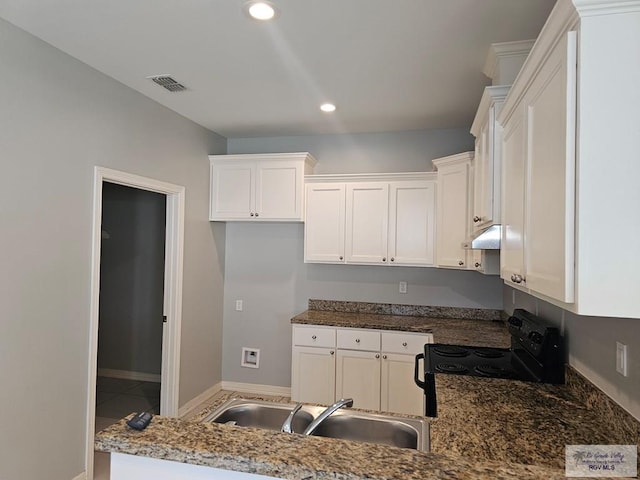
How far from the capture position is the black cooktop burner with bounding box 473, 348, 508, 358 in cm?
251

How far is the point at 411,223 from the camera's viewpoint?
369 cm

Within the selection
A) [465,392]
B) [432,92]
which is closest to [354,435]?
[465,392]

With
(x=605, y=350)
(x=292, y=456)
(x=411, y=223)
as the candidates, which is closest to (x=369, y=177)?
(x=411, y=223)

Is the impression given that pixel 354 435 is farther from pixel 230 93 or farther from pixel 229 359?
pixel 229 359

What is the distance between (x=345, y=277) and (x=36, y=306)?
105 inches

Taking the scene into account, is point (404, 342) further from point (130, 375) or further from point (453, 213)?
point (130, 375)

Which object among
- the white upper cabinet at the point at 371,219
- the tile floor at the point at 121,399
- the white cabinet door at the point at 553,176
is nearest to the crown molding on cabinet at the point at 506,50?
the white cabinet door at the point at 553,176

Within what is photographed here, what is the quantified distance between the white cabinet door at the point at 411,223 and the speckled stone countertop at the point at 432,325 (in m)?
0.56

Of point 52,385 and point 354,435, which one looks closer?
point 354,435

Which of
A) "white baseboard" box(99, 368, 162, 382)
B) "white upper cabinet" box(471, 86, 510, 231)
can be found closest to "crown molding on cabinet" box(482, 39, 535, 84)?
"white upper cabinet" box(471, 86, 510, 231)

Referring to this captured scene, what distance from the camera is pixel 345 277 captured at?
4141mm

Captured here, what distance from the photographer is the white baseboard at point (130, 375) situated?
15.4ft

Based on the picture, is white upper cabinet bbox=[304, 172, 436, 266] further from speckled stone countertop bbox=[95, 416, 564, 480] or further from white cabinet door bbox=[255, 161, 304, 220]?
speckled stone countertop bbox=[95, 416, 564, 480]

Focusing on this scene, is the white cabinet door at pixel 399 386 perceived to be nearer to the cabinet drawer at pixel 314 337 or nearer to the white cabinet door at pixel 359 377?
the white cabinet door at pixel 359 377
